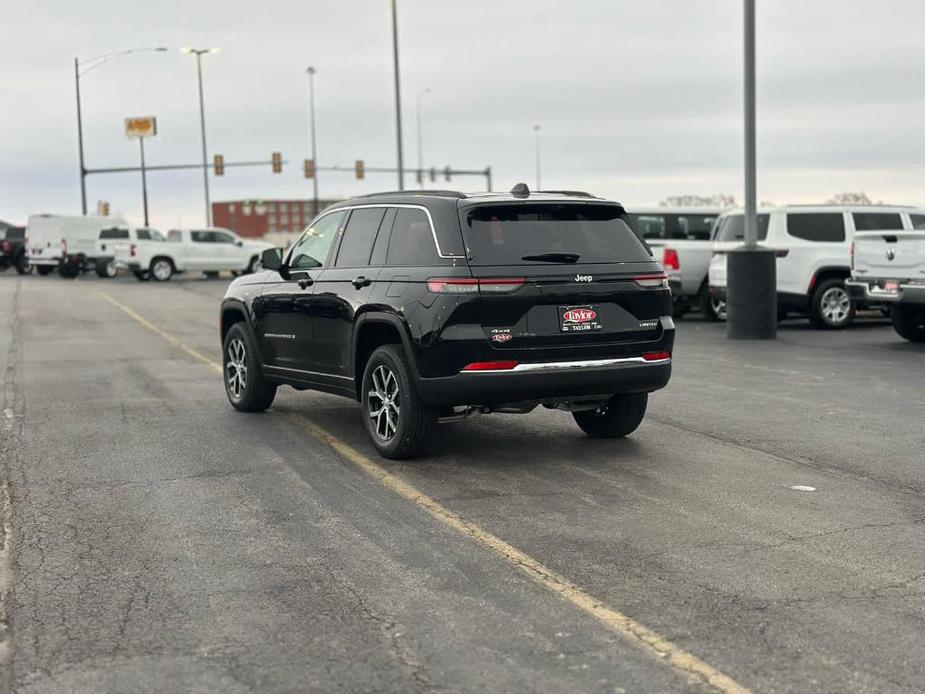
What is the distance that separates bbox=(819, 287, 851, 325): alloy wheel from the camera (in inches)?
767

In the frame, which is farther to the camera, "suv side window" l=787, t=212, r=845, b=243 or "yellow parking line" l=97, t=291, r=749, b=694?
"suv side window" l=787, t=212, r=845, b=243

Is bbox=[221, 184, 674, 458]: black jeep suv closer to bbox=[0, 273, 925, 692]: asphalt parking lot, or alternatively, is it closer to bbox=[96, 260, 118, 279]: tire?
bbox=[0, 273, 925, 692]: asphalt parking lot

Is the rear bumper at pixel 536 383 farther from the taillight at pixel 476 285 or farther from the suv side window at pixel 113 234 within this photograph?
the suv side window at pixel 113 234

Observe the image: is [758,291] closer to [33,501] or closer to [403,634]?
[33,501]

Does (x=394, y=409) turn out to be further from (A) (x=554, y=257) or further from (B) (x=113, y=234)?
(B) (x=113, y=234)

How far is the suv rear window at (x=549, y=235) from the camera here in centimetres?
800

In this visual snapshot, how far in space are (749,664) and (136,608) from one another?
8.14ft

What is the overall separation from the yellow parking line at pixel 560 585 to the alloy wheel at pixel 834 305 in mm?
12589

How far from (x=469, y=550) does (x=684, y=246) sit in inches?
647

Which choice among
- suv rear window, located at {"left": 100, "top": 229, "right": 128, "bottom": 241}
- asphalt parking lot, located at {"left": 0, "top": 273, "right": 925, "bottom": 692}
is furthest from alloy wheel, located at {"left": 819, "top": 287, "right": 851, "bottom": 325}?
suv rear window, located at {"left": 100, "top": 229, "right": 128, "bottom": 241}

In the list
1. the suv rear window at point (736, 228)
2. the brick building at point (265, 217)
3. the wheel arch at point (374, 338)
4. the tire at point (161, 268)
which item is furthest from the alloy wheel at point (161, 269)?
the brick building at point (265, 217)

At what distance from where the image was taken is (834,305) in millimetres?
19562

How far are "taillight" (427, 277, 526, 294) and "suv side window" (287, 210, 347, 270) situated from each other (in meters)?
1.88

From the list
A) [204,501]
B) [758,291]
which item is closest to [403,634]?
[204,501]
